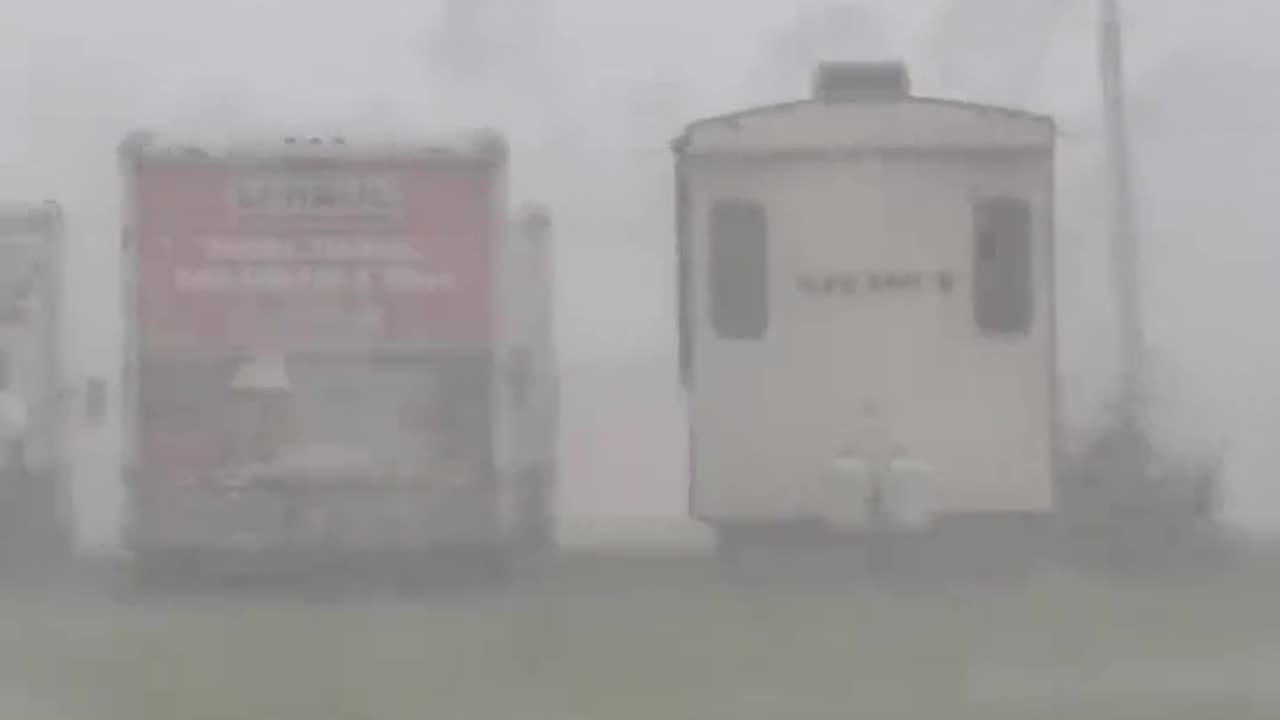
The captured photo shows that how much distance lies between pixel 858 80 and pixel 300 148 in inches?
145

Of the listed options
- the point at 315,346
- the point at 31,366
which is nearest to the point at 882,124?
the point at 315,346

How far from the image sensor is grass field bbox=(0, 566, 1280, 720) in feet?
38.8

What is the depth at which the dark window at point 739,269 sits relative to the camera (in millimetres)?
17938

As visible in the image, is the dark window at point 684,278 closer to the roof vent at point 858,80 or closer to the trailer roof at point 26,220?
the roof vent at point 858,80

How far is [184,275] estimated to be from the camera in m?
17.0

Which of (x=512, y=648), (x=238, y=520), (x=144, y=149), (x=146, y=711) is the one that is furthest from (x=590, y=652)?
(x=144, y=149)

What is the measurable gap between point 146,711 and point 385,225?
576 cm

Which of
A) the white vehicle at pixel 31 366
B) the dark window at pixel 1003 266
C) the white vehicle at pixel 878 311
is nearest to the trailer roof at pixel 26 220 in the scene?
the white vehicle at pixel 31 366

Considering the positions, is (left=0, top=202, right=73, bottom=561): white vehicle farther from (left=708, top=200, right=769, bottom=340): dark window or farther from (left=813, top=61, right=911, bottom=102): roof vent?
(left=813, top=61, right=911, bottom=102): roof vent

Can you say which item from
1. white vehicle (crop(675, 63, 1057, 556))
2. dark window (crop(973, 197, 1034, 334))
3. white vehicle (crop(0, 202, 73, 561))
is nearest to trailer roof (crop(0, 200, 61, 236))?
white vehicle (crop(0, 202, 73, 561))

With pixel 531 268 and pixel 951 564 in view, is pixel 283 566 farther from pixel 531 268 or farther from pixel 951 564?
pixel 951 564

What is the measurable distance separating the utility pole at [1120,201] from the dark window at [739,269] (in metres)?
5.56

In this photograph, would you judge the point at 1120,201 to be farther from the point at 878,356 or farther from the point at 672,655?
the point at 672,655

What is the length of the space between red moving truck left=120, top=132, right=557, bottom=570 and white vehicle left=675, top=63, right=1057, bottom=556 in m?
1.66
